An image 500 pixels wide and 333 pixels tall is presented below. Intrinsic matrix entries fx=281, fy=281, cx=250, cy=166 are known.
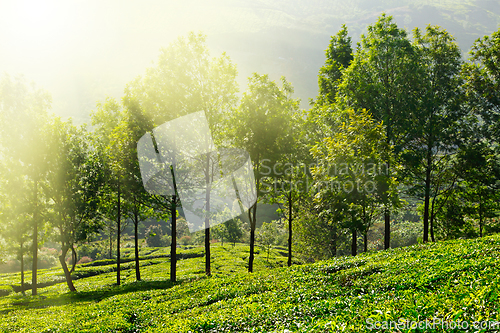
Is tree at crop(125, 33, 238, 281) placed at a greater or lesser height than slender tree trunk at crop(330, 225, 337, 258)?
greater

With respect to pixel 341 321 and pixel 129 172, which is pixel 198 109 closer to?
pixel 129 172

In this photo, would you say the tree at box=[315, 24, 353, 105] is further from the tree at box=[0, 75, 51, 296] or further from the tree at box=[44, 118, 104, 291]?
the tree at box=[0, 75, 51, 296]

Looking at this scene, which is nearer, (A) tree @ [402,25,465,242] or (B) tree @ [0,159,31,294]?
(B) tree @ [0,159,31,294]

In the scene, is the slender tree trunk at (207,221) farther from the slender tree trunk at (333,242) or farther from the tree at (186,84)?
the slender tree trunk at (333,242)

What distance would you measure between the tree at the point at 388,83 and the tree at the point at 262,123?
6074 mm

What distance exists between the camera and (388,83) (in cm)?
2461

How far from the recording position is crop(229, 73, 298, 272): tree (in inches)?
893

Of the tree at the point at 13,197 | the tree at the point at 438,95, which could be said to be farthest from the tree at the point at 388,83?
the tree at the point at 13,197

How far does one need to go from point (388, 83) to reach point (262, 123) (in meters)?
11.9

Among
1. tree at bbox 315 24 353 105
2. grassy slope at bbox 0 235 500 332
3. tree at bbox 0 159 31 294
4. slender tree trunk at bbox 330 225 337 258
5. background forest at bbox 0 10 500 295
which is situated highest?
tree at bbox 315 24 353 105

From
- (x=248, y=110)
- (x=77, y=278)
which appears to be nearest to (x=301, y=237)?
(x=248, y=110)

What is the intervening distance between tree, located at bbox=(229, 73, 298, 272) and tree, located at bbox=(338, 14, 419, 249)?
607 centimetres

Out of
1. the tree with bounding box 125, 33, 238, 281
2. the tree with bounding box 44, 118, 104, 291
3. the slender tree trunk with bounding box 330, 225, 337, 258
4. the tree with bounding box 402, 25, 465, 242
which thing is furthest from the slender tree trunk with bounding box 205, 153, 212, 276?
the slender tree trunk with bounding box 330, 225, 337, 258

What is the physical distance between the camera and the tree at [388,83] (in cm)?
2356
